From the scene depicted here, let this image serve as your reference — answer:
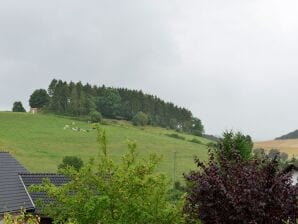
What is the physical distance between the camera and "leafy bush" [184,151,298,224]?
13.0 metres

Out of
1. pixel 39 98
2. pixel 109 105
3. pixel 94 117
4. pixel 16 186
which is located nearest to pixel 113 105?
pixel 109 105

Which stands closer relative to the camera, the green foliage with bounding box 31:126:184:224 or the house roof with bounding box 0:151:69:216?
the green foliage with bounding box 31:126:184:224

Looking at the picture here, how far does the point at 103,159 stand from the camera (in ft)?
50.4

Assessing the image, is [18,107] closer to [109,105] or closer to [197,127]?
[109,105]

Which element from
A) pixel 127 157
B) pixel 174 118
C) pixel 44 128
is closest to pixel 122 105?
pixel 174 118

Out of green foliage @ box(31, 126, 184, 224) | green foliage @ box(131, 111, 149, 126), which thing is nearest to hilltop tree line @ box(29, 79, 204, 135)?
green foliage @ box(131, 111, 149, 126)

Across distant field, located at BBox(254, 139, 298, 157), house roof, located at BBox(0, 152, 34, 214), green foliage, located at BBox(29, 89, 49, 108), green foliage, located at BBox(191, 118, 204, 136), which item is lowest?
house roof, located at BBox(0, 152, 34, 214)

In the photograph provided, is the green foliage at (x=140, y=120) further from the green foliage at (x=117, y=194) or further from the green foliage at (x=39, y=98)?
the green foliage at (x=117, y=194)

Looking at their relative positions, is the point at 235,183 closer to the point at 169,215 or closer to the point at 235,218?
the point at 235,218

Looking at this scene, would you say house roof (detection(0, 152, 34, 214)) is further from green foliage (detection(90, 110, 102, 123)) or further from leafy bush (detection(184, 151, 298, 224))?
green foliage (detection(90, 110, 102, 123))

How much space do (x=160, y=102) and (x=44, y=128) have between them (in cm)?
5863

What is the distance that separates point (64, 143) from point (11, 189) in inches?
2532

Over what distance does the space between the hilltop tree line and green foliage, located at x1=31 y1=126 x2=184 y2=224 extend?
352 ft

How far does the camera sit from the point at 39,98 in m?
141
